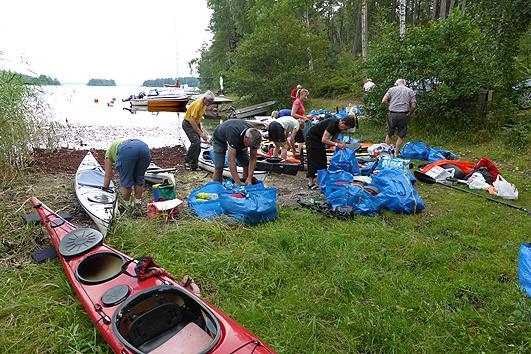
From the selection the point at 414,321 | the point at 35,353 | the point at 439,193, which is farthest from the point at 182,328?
the point at 439,193

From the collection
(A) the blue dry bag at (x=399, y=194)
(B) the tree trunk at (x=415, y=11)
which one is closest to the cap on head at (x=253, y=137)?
(A) the blue dry bag at (x=399, y=194)

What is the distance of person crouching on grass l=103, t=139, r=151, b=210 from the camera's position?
16.2ft

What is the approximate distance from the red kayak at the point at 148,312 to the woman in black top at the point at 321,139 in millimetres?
3786

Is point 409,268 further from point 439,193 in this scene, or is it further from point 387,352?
point 439,193

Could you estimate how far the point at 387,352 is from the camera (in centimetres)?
275

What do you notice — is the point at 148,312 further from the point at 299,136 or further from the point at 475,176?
the point at 299,136

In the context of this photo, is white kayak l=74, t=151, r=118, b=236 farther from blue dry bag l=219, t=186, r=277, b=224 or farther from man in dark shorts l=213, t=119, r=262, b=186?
man in dark shorts l=213, t=119, r=262, b=186

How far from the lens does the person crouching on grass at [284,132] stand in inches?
303

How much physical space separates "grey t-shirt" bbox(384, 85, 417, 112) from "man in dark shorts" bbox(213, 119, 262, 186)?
4055 millimetres

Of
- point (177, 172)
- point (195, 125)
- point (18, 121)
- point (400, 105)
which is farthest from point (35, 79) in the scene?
point (400, 105)

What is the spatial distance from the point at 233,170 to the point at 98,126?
14335 millimetres

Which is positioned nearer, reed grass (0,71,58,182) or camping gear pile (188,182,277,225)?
camping gear pile (188,182,277,225)

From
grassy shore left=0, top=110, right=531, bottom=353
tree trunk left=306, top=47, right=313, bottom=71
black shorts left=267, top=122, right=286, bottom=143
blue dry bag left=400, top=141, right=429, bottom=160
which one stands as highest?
tree trunk left=306, top=47, right=313, bottom=71

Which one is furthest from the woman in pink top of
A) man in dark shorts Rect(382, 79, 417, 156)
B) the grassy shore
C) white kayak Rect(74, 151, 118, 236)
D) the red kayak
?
the red kayak
